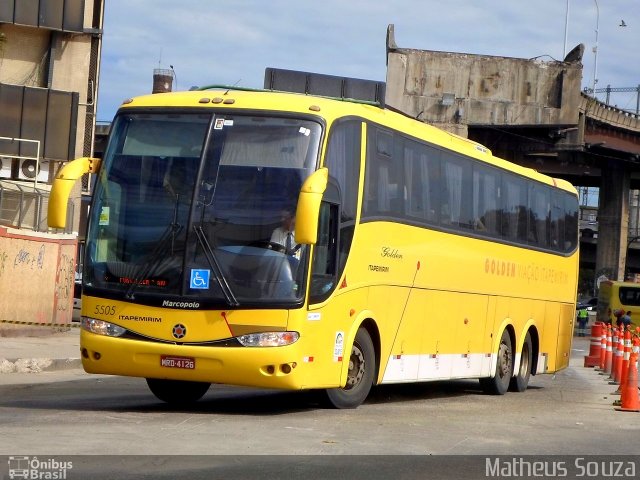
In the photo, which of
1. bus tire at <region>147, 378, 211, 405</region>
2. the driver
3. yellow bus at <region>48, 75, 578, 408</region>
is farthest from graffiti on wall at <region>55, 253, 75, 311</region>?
the driver

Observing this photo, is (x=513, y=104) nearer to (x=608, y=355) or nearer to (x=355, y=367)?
(x=608, y=355)

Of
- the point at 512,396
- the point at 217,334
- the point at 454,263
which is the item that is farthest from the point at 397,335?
the point at 512,396

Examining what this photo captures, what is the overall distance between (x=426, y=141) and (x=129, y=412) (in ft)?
19.0

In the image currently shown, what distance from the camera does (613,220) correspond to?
2931 inches

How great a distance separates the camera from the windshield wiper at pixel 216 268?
12.4 m

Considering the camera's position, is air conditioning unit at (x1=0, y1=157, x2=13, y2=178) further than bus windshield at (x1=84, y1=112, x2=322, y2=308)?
Yes

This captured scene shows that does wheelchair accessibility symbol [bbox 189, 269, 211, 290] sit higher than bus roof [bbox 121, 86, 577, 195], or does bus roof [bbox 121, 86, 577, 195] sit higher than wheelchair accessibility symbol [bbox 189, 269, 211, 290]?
bus roof [bbox 121, 86, 577, 195]

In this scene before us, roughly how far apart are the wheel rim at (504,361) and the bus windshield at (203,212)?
7.94 meters

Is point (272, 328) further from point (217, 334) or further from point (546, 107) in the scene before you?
point (546, 107)

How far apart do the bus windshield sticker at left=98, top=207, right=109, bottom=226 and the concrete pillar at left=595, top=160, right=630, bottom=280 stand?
207 ft

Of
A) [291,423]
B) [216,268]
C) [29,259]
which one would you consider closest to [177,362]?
[216,268]

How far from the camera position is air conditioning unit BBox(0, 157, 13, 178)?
3360 cm

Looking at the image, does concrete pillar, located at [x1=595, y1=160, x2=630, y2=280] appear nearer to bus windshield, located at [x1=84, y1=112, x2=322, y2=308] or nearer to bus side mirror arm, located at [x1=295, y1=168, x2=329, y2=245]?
bus windshield, located at [x1=84, y1=112, x2=322, y2=308]

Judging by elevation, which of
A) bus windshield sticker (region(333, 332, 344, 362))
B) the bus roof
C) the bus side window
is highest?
the bus roof
